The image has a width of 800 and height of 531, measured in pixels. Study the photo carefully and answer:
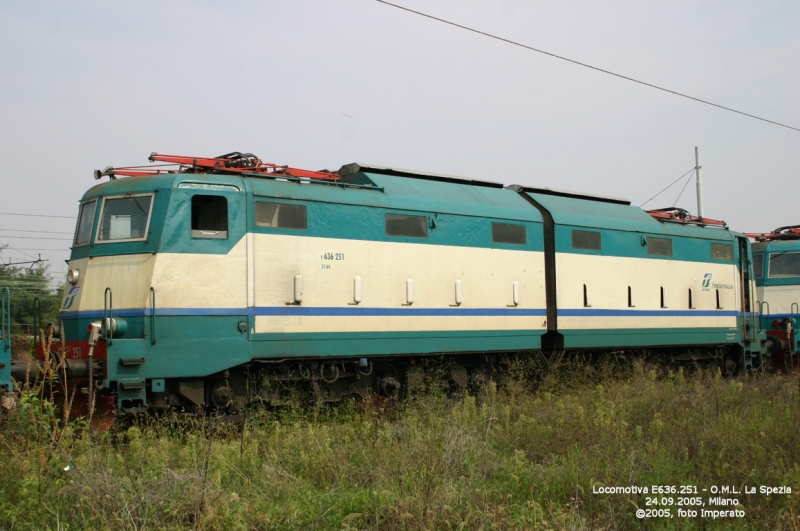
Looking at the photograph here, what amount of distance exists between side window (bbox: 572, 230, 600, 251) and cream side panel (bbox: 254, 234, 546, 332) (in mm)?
981

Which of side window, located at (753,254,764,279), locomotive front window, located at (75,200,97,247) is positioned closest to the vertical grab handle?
locomotive front window, located at (75,200,97,247)

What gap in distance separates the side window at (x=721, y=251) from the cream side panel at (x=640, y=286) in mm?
213

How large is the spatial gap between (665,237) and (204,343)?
33.8 feet

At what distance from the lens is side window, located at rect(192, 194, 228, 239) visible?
31.2ft

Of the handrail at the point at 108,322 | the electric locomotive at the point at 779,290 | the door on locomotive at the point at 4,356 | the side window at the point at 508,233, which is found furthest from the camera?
the electric locomotive at the point at 779,290

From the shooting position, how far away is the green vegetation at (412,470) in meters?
5.42

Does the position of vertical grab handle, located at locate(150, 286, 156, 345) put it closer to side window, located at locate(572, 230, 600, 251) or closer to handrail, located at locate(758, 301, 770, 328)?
side window, located at locate(572, 230, 600, 251)

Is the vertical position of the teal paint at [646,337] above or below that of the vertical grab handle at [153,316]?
below

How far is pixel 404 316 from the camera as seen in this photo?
442 inches

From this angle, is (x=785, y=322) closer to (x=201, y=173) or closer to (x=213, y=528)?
(x=201, y=173)

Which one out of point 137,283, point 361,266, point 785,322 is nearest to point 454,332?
point 361,266

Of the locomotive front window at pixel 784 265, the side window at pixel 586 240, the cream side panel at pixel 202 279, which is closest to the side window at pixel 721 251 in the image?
the locomotive front window at pixel 784 265

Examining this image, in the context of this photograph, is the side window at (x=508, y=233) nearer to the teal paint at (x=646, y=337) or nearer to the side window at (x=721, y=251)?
the teal paint at (x=646, y=337)

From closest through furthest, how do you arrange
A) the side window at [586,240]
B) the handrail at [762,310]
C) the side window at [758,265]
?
1. the side window at [586,240]
2. the handrail at [762,310]
3. the side window at [758,265]
